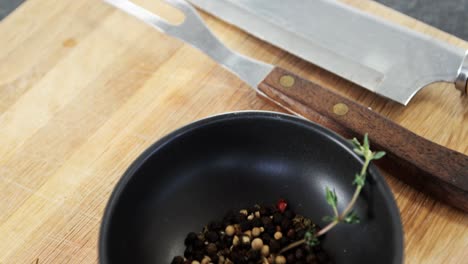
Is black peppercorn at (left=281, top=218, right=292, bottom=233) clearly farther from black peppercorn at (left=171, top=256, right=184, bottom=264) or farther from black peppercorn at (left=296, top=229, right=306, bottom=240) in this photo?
black peppercorn at (left=171, top=256, right=184, bottom=264)

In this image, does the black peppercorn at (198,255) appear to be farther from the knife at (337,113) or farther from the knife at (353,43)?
the knife at (353,43)

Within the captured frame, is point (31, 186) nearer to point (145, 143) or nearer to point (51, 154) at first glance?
point (51, 154)

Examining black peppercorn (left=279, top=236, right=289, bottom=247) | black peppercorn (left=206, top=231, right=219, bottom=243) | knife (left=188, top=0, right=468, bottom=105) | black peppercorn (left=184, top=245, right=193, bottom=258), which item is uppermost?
knife (left=188, top=0, right=468, bottom=105)

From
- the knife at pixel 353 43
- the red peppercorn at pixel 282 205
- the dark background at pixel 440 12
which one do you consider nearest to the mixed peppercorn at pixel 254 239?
the red peppercorn at pixel 282 205

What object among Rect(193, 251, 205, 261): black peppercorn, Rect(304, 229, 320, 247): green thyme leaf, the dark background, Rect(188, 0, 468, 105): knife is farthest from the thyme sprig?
the dark background

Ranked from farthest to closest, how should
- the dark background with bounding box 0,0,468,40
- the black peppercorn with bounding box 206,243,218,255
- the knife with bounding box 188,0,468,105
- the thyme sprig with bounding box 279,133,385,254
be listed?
the dark background with bounding box 0,0,468,40
the knife with bounding box 188,0,468,105
the black peppercorn with bounding box 206,243,218,255
the thyme sprig with bounding box 279,133,385,254
